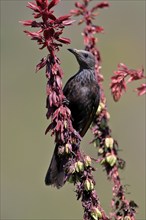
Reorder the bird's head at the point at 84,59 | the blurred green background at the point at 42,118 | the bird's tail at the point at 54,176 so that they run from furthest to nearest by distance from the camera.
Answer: the blurred green background at the point at 42,118
the bird's head at the point at 84,59
the bird's tail at the point at 54,176

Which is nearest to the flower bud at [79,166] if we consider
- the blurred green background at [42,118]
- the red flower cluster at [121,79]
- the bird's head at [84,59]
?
the red flower cluster at [121,79]

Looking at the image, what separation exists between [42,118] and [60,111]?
12.0m

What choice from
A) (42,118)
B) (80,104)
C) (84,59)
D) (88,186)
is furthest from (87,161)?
(42,118)

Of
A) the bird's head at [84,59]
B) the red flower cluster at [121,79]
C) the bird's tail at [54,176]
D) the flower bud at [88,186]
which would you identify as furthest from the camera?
the bird's head at [84,59]

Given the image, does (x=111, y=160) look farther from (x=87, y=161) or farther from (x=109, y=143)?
(x=87, y=161)

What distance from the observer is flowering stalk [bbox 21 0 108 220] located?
13.3 ft

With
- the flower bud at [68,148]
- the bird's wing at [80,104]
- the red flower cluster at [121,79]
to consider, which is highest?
the bird's wing at [80,104]

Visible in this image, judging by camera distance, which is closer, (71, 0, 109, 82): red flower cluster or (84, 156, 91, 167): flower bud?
(84, 156, 91, 167): flower bud

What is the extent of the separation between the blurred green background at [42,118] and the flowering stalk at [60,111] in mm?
7069

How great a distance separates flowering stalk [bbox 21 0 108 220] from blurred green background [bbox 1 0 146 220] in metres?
7.07

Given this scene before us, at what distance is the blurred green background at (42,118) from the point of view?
13148mm

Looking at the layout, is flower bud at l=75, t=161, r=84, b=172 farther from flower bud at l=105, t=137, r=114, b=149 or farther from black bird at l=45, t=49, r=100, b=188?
black bird at l=45, t=49, r=100, b=188

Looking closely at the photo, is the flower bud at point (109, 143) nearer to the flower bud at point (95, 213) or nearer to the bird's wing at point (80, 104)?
the flower bud at point (95, 213)

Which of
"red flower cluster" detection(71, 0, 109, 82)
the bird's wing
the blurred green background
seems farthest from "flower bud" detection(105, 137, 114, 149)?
the blurred green background
